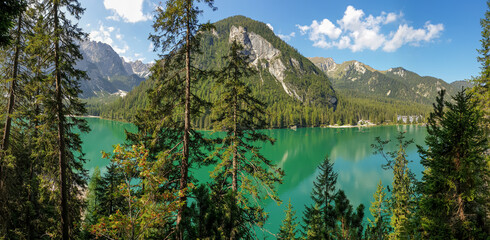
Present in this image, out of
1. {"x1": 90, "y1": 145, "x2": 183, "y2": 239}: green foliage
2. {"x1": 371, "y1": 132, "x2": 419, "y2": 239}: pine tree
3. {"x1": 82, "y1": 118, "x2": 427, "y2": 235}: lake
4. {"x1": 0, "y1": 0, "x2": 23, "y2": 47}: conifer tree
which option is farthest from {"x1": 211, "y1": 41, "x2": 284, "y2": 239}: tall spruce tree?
{"x1": 82, "y1": 118, "x2": 427, "y2": 235}: lake

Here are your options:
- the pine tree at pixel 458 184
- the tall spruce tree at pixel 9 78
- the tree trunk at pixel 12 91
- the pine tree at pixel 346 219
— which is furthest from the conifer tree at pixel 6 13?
the pine tree at pixel 458 184

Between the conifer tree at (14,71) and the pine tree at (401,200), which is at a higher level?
the conifer tree at (14,71)

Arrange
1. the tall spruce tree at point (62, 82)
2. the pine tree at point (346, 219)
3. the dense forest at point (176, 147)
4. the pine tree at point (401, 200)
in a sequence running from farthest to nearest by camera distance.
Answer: the pine tree at point (401, 200) < the tall spruce tree at point (62, 82) < the pine tree at point (346, 219) < the dense forest at point (176, 147)

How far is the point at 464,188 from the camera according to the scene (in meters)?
6.02

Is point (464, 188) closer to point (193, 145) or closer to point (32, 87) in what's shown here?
point (193, 145)

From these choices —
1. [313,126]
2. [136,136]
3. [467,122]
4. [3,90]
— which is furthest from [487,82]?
[313,126]

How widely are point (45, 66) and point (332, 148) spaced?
65830mm

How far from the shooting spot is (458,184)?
6.10m

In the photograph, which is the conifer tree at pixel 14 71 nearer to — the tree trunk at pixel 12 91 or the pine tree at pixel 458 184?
the tree trunk at pixel 12 91

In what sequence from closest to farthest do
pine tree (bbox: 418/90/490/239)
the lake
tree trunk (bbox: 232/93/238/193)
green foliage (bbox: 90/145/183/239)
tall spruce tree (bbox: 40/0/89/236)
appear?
green foliage (bbox: 90/145/183/239), pine tree (bbox: 418/90/490/239), tall spruce tree (bbox: 40/0/89/236), tree trunk (bbox: 232/93/238/193), the lake

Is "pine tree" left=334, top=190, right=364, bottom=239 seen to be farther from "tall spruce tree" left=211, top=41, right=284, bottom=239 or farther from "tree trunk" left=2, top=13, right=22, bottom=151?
"tree trunk" left=2, top=13, right=22, bottom=151

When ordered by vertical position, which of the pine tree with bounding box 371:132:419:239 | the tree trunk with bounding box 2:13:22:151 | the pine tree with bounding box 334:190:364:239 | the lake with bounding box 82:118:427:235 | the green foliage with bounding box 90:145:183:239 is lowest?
the lake with bounding box 82:118:427:235

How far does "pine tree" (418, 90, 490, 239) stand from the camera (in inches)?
229

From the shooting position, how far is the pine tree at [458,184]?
583 cm
